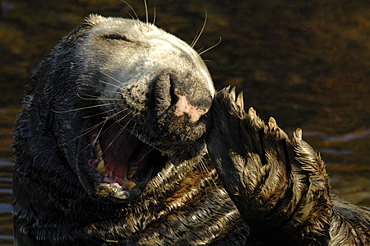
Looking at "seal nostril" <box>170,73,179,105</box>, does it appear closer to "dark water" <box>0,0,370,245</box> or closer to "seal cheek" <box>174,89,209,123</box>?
"seal cheek" <box>174,89,209,123</box>

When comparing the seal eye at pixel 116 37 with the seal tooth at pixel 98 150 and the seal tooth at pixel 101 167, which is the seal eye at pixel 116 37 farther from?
the seal tooth at pixel 101 167

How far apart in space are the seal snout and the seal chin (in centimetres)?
34

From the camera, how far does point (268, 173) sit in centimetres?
402

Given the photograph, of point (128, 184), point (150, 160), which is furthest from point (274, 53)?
point (128, 184)

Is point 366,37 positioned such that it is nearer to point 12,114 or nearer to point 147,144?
point 12,114

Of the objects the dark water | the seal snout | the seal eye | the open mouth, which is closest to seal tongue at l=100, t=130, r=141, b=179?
the open mouth

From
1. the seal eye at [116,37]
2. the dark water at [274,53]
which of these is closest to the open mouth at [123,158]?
the seal eye at [116,37]

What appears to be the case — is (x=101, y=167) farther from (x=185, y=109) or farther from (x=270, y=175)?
(x=270, y=175)

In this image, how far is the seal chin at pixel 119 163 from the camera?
4.14 metres

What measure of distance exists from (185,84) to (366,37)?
6.95 metres

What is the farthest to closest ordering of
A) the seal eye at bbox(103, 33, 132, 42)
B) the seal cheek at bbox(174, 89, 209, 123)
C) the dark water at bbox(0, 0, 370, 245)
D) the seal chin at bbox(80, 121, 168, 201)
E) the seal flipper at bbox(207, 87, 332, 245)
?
the dark water at bbox(0, 0, 370, 245)
the seal eye at bbox(103, 33, 132, 42)
the seal chin at bbox(80, 121, 168, 201)
the seal flipper at bbox(207, 87, 332, 245)
the seal cheek at bbox(174, 89, 209, 123)

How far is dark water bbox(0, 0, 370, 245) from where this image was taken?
27.8ft

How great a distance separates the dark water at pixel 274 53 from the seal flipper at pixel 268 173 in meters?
3.40

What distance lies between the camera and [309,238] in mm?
4156
